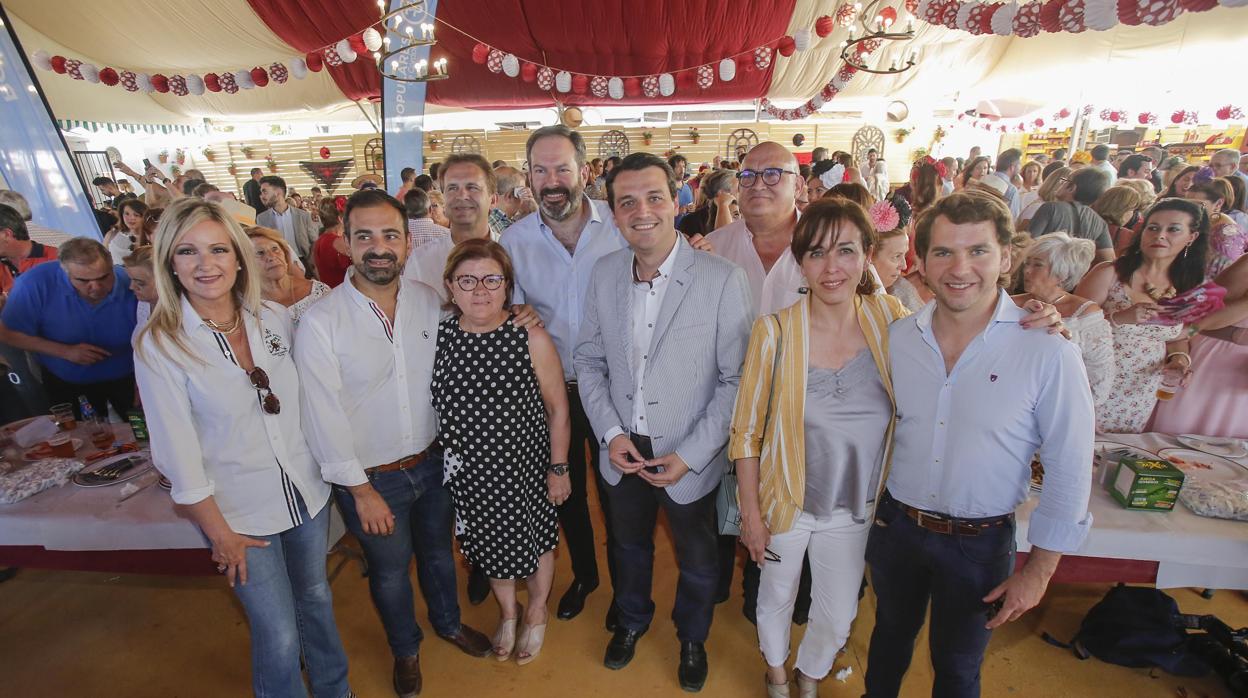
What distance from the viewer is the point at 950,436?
A: 1.49 metres

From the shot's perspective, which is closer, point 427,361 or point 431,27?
point 427,361

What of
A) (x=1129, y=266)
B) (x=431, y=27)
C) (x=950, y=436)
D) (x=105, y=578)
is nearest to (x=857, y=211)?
(x=950, y=436)

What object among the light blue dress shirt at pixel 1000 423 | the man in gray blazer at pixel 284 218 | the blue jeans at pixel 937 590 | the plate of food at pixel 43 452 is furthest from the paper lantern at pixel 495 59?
the blue jeans at pixel 937 590

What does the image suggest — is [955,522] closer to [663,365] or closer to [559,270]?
[663,365]

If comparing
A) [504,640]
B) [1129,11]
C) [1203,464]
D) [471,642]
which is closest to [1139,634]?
Result: [1203,464]

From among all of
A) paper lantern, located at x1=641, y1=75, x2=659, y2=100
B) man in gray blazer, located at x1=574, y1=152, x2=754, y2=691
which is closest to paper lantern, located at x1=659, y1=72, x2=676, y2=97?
paper lantern, located at x1=641, y1=75, x2=659, y2=100

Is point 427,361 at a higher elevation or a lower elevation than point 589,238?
lower

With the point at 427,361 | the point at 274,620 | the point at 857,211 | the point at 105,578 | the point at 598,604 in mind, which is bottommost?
the point at 105,578

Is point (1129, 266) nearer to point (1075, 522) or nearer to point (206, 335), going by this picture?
point (1075, 522)

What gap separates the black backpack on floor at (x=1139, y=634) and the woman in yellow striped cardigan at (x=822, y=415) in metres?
1.31

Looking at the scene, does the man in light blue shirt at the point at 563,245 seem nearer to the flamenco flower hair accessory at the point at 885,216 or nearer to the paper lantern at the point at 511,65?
the flamenco flower hair accessory at the point at 885,216

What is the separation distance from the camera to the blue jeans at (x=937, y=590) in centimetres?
154

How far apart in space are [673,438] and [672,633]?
1184 mm

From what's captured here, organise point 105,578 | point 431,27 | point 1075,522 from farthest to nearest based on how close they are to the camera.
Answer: point 431,27 < point 105,578 < point 1075,522
